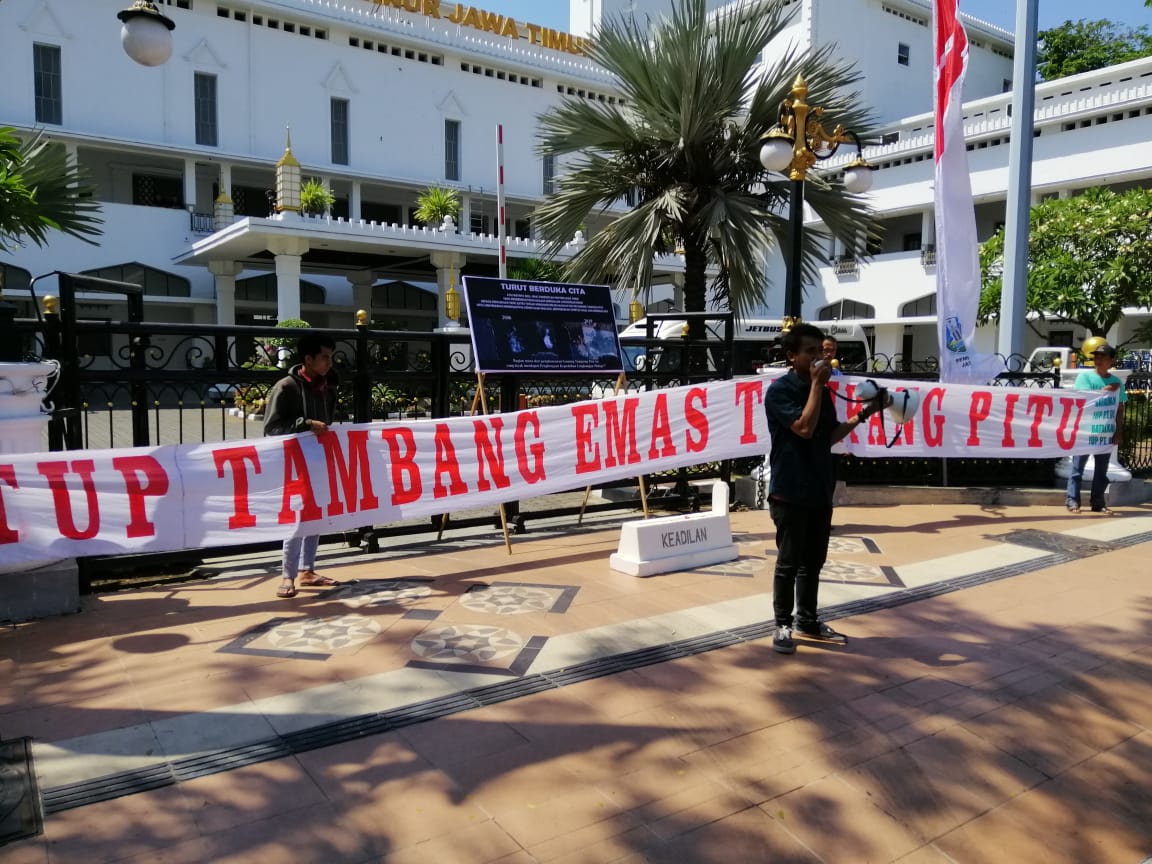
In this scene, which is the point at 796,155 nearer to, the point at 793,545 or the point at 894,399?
the point at 894,399

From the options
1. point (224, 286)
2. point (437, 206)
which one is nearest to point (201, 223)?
point (224, 286)

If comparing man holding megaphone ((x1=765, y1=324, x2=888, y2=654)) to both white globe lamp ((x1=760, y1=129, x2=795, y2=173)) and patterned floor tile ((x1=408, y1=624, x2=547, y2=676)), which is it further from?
white globe lamp ((x1=760, y1=129, x2=795, y2=173))

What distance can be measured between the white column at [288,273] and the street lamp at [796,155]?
57.9 ft

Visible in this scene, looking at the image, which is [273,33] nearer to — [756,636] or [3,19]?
[3,19]

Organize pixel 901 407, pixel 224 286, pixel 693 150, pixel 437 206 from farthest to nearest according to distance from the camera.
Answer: pixel 437 206 → pixel 224 286 → pixel 693 150 → pixel 901 407

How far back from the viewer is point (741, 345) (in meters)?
9.86

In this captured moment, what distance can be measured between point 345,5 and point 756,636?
32.8 metres

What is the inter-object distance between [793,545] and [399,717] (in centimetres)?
230

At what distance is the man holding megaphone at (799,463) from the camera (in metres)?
4.43

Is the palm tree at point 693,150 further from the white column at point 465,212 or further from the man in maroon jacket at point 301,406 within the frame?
the white column at point 465,212

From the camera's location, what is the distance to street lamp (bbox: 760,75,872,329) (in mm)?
8227

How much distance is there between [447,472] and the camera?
6.40 metres

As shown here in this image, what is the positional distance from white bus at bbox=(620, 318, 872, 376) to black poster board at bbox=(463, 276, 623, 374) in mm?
328

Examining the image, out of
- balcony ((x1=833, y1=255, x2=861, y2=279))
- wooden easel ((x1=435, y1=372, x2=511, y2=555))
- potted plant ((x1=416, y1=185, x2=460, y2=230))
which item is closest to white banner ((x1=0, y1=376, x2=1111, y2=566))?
wooden easel ((x1=435, y1=372, x2=511, y2=555))
